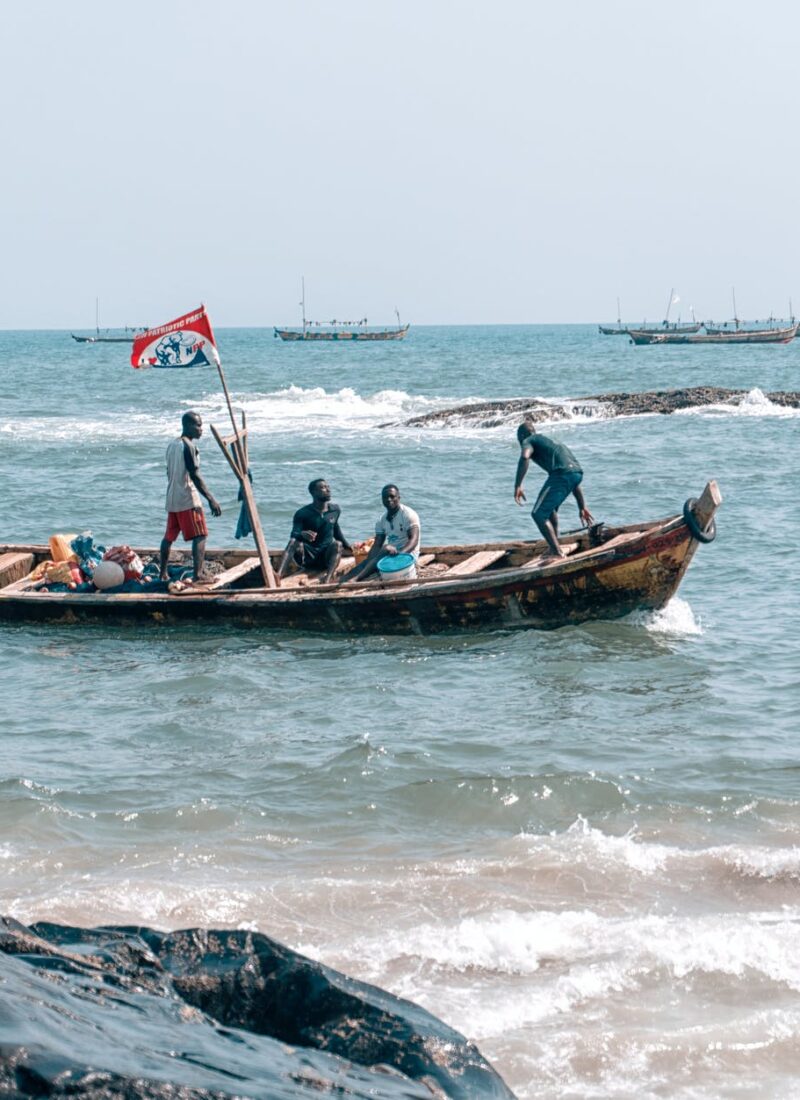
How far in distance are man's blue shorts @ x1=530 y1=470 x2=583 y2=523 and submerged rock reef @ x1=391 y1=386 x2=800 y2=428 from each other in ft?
85.2

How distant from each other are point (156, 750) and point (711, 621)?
6142 mm

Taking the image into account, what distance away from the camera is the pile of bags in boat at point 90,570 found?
Result: 13.5 m

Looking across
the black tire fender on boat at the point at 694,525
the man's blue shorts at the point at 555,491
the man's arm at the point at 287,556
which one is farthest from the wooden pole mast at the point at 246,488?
the black tire fender on boat at the point at 694,525

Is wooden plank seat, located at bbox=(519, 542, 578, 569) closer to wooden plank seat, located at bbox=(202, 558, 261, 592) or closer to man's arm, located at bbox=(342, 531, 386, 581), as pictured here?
man's arm, located at bbox=(342, 531, 386, 581)

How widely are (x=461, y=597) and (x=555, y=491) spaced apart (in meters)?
1.37

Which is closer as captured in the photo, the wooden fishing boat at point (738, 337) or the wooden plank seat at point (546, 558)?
the wooden plank seat at point (546, 558)

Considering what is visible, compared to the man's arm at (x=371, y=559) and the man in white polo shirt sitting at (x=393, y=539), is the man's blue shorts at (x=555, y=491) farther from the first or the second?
the man's arm at (x=371, y=559)

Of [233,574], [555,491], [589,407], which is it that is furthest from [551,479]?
[589,407]

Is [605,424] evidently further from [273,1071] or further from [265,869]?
[273,1071]

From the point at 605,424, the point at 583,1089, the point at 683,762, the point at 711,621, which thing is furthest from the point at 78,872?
the point at 605,424

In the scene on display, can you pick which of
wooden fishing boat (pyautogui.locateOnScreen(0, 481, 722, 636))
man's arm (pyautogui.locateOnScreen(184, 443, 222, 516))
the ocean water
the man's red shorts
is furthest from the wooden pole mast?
the ocean water

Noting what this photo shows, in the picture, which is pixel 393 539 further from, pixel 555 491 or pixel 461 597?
pixel 555 491

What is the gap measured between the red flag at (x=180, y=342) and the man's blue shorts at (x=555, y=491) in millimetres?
3553

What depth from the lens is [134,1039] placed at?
13.4ft
